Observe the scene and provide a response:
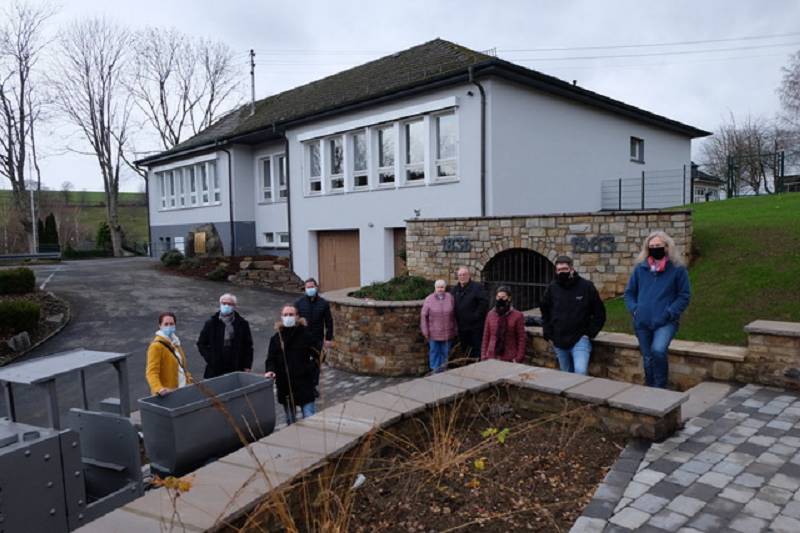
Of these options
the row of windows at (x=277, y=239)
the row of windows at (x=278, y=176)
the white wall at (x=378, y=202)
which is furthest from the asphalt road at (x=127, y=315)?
the row of windows at (x=278, y=176)

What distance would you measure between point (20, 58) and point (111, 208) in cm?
981

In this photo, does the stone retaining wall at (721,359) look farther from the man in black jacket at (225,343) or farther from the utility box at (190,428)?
the utility box at (190,428)

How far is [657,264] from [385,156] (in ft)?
38.5

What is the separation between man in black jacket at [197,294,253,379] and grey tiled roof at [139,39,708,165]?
909cm

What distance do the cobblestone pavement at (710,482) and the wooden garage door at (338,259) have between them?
13.9 metres

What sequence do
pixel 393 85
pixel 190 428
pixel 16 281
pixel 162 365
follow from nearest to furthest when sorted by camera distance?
1. pixel 190 428
2. pixel 162 365
3. pixel 16 281
4. pixel 393 85

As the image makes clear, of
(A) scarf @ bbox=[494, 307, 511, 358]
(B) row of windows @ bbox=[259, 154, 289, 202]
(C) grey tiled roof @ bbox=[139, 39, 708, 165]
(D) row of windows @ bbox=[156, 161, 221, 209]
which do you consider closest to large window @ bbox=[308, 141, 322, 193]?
(C) grey tiled roof @ bbox=[139, 39, 708, 165]

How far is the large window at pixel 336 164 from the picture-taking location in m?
18.0

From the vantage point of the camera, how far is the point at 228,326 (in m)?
6.45

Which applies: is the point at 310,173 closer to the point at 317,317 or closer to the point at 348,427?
the point at 317,317

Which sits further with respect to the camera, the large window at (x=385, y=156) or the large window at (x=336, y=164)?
the large window at (x=336, y=164)

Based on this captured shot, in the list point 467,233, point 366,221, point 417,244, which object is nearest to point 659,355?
point 467,233

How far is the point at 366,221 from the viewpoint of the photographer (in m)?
16.8

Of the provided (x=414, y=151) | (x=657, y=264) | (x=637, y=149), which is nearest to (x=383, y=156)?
(x=414, y=151)
